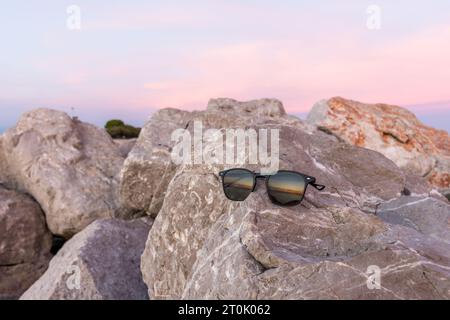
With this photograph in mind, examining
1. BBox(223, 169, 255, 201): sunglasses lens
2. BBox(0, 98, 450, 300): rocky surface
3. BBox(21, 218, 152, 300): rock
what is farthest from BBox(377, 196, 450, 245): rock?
BBox(21, 218, 152, 300): rock

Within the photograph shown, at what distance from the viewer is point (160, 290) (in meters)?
3.87

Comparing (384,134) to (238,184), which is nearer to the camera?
(238,184)

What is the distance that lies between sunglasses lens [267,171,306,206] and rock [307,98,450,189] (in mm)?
7125

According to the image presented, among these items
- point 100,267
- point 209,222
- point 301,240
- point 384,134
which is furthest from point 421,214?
point 384,134

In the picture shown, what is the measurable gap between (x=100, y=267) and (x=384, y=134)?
25.5ft

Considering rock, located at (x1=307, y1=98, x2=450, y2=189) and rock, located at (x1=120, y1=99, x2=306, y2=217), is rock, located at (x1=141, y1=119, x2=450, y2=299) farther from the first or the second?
rock, located at (x1=307, y1=98, x2=450, y2=189)

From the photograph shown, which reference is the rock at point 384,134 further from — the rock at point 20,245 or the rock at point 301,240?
the rock at point 301,240

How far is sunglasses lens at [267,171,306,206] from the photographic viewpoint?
9.93ft

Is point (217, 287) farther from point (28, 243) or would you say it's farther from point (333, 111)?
point (333, 111)

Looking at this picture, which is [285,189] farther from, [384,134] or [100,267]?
[384,134]

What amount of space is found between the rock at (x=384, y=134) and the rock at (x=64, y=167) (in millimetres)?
4703

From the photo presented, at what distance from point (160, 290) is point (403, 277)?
2.09m

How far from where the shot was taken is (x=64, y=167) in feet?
23.5

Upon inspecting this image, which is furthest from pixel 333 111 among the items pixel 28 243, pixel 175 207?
pixel 175 207
